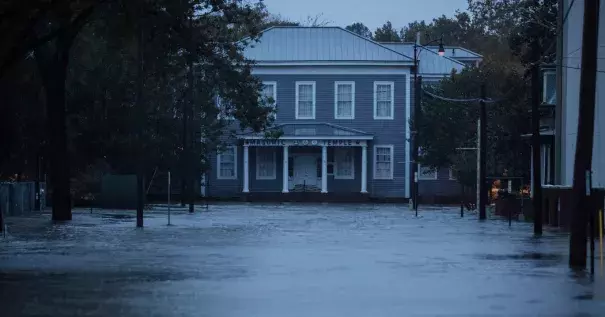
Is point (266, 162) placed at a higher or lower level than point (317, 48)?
lower

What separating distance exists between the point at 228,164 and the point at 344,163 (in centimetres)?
817

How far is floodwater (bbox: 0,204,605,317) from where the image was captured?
15.8 meters

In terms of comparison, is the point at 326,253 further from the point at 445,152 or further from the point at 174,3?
the point at 445,152

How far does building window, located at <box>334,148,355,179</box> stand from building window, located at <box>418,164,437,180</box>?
471cm

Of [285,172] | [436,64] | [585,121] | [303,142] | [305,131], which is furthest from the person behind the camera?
[436,64]

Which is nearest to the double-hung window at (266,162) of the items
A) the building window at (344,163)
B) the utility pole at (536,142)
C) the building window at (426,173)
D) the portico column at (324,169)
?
the portico column at (324,169)

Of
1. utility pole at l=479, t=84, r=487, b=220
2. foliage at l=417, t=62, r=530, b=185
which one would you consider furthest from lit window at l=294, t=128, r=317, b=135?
utility pole at l=479, t=84, r=487, b=220

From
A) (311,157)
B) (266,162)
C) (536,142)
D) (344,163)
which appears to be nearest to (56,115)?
(536,142)

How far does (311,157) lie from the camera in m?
79.9

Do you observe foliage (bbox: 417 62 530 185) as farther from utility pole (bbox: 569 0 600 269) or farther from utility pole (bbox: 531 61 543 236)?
utility pole (bbox: 569 0 600 269)

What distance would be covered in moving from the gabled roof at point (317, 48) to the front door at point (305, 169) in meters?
7.32

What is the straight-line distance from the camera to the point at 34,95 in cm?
4872

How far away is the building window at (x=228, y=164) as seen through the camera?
78.8m

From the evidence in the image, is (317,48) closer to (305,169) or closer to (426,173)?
(305,169)
